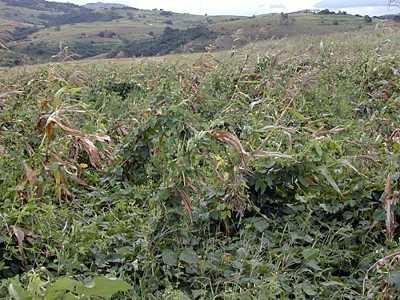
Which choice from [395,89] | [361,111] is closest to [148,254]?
[361,111]

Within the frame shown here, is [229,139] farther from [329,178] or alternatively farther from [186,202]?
[329,178]

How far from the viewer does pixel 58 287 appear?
1952mm

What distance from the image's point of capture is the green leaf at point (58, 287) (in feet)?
6.38

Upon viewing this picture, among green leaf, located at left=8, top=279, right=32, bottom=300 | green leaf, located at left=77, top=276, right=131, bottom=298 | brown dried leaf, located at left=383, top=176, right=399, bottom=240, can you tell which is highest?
green leaf, located at left=77, top=276, right=131, bottom=298

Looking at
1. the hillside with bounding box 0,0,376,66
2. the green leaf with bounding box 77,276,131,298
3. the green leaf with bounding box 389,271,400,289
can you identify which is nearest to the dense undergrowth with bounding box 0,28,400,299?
the green leaf with bounding box 389,271,400,289

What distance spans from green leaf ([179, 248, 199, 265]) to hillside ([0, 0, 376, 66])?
286 centimetres

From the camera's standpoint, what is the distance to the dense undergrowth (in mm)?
2852

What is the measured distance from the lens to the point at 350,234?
323cm

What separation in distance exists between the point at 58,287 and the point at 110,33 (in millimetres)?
32888

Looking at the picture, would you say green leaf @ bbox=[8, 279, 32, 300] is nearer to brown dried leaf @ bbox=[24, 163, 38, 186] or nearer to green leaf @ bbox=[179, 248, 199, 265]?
green leaf @ bbox=[179, 248, 199, 265]

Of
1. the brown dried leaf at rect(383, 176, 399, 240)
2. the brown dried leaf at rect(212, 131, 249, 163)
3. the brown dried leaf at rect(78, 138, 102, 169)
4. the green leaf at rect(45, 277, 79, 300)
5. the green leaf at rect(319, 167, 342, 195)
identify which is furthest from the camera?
the brown dried leaf at rect(78, 138, 102, 169)

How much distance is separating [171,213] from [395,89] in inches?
158

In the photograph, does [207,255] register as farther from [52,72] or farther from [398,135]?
[52,72]

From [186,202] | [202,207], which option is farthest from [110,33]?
[186,202]
